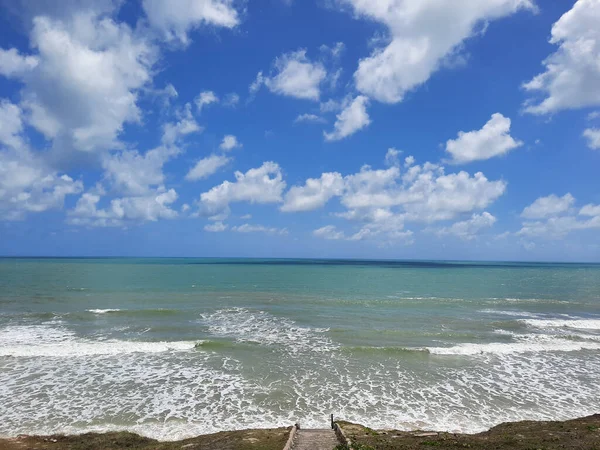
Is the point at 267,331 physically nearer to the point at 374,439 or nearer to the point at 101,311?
the point at 374,439

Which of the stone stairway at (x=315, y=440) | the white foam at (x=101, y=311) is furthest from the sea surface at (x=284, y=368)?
the stone stairway at (x=315, y=440)

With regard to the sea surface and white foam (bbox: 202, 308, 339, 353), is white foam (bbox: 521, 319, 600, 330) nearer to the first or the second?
the sea surface

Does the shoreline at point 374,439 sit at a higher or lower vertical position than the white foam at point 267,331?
higher

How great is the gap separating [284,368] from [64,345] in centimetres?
1509

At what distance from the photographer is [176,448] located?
439 inches

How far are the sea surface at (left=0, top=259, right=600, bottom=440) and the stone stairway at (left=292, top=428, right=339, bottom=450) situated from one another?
1.83 m

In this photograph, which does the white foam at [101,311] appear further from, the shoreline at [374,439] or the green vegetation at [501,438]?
the green vegetation at [501,438]

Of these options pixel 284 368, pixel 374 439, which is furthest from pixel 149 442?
pixel 284 368

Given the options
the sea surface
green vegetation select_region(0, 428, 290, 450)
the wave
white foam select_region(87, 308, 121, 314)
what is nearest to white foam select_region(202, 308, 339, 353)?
the sea surface

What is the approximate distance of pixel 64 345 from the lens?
929 inches

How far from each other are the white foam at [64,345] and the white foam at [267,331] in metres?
4.46

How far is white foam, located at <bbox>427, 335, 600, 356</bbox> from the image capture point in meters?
23.5

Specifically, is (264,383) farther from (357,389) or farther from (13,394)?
(13,394)

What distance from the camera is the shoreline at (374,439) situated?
1084 cm
